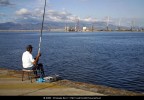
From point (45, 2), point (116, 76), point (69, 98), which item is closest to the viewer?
point (69, 98)

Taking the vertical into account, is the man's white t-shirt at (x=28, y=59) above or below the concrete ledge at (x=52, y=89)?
above

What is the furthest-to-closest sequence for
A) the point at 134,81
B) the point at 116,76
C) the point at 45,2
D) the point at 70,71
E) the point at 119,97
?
the point at 70,71
the point at 116,76
the point at 134,81
the point at 45,2
the point at 119,97

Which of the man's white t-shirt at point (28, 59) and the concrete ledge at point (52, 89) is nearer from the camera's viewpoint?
the concrete ledge at point (52, 89)

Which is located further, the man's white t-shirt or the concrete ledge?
the man's white t-shirt

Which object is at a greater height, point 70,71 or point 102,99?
point 102,99

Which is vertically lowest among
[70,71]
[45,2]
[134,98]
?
[70,71]

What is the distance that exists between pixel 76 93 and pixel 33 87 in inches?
85.9

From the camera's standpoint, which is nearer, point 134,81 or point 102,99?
point 102,99

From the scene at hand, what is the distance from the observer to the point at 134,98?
9148 mm

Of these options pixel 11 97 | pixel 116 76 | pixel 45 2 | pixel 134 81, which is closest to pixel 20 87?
pixel 11 97

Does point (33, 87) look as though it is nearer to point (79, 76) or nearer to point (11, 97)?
point (11, 97)

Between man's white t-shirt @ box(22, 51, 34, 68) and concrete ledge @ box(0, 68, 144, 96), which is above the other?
man's white t-shirt @ box(22, 51, 34, 68)

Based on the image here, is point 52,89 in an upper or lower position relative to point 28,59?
lower

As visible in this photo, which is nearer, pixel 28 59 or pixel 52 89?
pixel 52 89
